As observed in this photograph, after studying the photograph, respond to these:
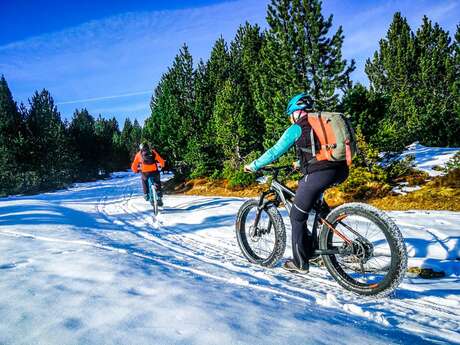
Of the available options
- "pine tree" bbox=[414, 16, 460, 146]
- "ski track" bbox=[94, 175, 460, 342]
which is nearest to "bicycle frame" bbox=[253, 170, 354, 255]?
"ski track" bbox=[94, 175, 460, 342]

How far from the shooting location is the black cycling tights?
3195 millimetres

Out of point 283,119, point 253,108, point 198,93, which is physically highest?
point 198,93

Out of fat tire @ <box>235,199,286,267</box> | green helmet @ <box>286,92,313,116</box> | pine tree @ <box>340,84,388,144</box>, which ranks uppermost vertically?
pine tree @ <box>340,84,388,144</box>

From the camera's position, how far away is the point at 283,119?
13.8m

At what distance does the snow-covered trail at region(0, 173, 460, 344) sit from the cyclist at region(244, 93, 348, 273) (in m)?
0.41

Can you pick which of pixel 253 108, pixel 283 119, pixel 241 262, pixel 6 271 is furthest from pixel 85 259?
pixel 253 108

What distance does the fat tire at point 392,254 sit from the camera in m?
2.75

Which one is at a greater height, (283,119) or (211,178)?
(283,119)

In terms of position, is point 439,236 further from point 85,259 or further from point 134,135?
point 134,135

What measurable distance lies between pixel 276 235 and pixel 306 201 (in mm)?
902

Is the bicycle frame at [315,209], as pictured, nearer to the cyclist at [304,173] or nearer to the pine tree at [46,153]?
the cyclist at [304,173]

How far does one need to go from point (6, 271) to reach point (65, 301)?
1.28 meters

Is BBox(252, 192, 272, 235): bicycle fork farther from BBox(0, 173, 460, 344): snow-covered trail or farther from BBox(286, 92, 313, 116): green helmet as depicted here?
BBox(286, 92, 313, 116): green helmet

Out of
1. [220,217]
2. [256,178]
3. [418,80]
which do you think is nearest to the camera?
[220,217]
